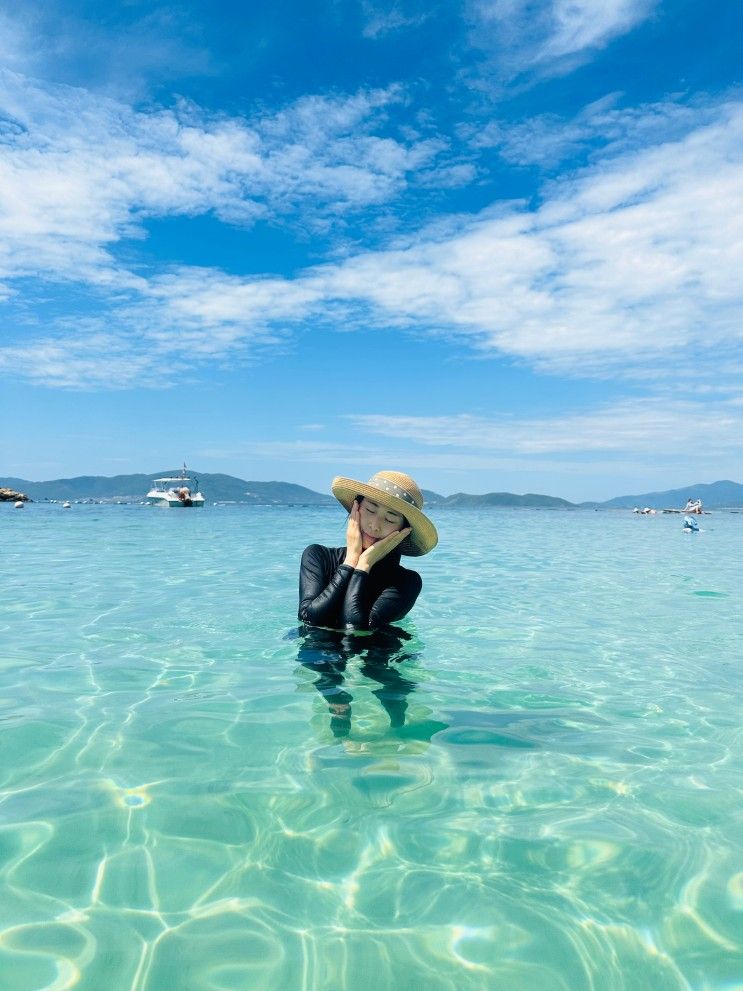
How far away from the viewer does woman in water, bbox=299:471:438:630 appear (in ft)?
18.0

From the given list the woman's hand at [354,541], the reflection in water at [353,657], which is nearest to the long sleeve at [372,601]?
the woman's hand at [354,541]

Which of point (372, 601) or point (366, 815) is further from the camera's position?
point (372, 601)

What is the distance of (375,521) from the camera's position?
18.3ft

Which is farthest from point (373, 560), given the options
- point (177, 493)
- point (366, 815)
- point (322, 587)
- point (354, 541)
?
point (177, 493)

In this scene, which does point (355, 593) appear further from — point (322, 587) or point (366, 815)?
point (366, 815)

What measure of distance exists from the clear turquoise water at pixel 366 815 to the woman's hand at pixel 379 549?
29.2 inches

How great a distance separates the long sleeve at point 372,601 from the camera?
5.48 m

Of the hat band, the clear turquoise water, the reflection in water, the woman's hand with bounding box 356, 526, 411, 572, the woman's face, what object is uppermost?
the hat band

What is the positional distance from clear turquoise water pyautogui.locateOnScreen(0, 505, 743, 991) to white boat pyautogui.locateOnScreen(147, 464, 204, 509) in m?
83.4

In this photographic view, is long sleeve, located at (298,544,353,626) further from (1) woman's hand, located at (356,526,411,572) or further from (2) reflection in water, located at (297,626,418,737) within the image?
(2) reflection in water, located at (297,626,418,737)

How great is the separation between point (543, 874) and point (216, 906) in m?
1.36

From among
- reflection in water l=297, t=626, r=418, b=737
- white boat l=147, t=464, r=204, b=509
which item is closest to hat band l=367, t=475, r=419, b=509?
reflection in water l=297, t=626, r=418, b=737

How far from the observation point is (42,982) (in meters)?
2.16

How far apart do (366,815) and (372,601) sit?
103 inches
